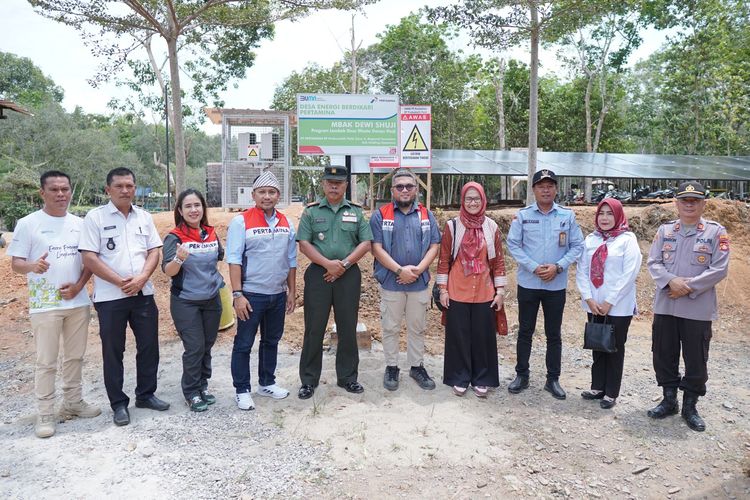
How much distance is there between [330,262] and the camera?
3951 millimetres

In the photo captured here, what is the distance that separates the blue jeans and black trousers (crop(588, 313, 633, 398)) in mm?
2522

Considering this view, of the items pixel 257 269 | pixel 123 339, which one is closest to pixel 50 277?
pixel 123 339

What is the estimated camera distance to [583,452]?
3424mm

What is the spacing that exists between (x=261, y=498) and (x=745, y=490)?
286cm

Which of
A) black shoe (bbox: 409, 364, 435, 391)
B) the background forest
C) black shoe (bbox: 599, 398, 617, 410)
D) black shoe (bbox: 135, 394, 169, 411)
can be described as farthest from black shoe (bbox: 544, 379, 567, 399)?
the background forest

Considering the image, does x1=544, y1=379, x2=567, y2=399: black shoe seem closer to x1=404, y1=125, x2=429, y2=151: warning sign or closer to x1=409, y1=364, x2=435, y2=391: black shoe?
x1=409, y1=364, x2=435, y2=391: black shoe

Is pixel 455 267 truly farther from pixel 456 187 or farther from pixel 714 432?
pixel 456 187

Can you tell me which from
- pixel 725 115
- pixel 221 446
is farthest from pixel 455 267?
Answer: pixel 725 115

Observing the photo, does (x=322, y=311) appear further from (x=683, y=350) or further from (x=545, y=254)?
(x=683, y=350)

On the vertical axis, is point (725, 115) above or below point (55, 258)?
above

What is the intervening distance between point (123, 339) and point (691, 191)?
431 centimetres

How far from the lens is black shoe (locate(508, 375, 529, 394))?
171 inches

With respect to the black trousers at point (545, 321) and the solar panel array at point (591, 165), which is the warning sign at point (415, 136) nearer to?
the black trousers at point (545, 321)

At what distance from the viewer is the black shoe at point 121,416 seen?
142 inches
